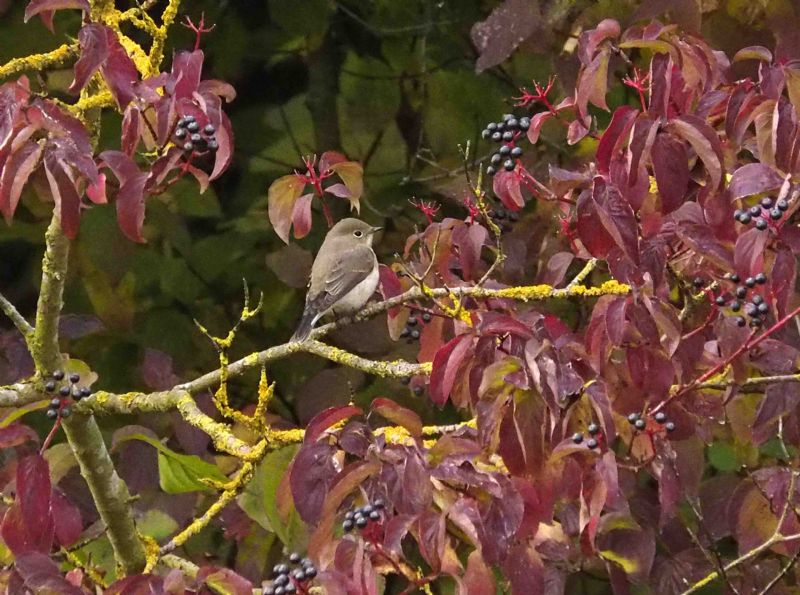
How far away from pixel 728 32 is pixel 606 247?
4.58 ft

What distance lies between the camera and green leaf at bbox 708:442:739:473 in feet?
12.5

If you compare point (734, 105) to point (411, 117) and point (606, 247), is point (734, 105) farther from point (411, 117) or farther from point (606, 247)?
point (411, 117)

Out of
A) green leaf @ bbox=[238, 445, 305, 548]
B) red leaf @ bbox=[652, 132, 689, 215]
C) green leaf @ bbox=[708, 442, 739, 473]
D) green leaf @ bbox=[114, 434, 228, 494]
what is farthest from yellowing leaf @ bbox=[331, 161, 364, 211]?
green leaf @ bbox=[708, 442, 739, 473]

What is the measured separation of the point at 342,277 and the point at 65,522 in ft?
5.67

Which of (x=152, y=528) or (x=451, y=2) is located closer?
(x=152, y=528)

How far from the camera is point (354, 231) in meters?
4.53

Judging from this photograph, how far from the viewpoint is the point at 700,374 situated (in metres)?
2.84

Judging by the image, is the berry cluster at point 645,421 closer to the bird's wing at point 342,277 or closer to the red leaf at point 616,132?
the red leaf at point 616,132

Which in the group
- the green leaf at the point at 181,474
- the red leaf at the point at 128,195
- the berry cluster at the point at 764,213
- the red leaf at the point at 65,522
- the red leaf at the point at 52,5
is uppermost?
the red leaf at the point at 52,5

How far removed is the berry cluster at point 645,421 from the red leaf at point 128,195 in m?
1.00

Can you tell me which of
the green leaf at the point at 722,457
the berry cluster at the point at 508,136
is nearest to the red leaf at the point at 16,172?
the berry cluster at the point at 508,136

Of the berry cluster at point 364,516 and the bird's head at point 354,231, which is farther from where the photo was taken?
the bird's head at point 354,231

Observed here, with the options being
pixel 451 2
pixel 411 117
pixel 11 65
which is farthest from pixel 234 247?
pixel 11 65

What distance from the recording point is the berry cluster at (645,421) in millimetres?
2426
